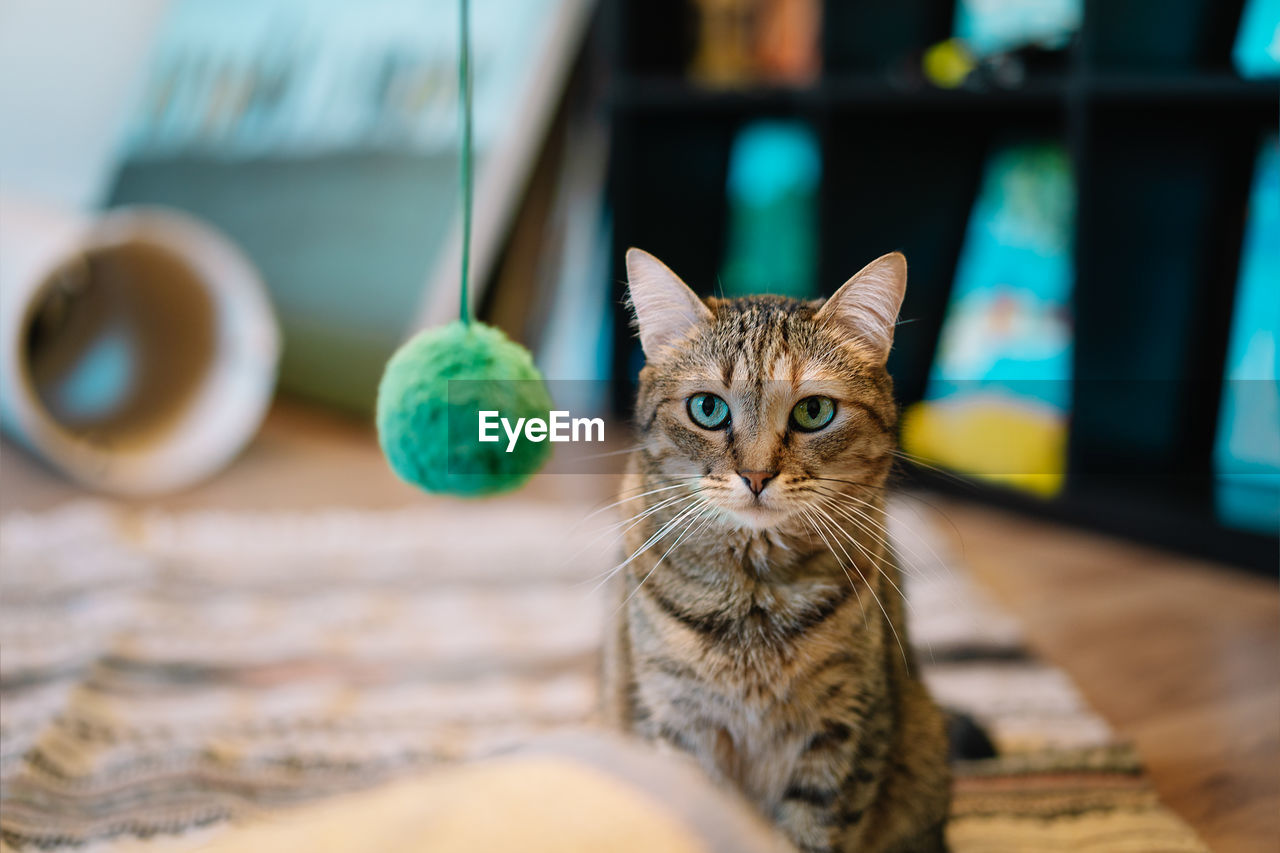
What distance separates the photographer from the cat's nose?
0.62 m

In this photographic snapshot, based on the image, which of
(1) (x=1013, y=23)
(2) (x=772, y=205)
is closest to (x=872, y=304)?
(1) (x=1013, y=23)

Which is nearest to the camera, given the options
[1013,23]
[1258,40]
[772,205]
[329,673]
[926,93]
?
[329,673]

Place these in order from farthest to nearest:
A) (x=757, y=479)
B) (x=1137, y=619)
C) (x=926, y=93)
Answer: (x=926, y=93)
(x=1137, y=619)
(x=757, y=479)

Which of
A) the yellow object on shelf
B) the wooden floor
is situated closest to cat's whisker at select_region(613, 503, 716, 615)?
the wooden floor

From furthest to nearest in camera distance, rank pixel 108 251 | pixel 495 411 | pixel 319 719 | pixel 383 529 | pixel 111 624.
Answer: pixel 108 251 < pixel 383 529 < pixel 111 624 < pixel 319 719 < pixel 495 411

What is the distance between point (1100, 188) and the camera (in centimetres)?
162

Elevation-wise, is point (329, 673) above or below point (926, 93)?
below

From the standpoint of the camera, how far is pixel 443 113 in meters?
2.38

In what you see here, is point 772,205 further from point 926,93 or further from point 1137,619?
point 1137,619

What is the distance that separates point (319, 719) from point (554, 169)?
1.75 metres

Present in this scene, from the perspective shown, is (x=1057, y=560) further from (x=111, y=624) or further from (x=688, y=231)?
(x=111, y=624)

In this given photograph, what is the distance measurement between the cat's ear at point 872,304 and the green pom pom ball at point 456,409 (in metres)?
0.21

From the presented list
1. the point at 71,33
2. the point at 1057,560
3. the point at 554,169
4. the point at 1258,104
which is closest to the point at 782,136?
the point at 554,169

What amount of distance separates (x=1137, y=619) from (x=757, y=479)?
0.97 m
